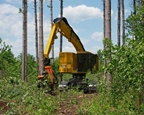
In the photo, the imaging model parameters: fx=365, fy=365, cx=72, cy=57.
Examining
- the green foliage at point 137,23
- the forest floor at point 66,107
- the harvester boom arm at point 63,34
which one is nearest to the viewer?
the green foliage at point 137,23

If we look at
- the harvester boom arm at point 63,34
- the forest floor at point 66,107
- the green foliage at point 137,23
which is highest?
the harvester boom arm at point 63,34

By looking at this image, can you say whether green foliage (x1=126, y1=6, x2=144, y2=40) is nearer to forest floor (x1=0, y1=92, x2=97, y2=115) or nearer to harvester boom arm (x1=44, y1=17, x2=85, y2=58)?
forest floor (x1=0, y1=92, x2=97, y2=115)

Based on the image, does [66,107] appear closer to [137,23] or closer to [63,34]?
[137,23]

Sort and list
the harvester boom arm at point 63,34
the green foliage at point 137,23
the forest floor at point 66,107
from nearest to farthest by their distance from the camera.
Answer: the green foliage at point 137,23, the forest floor at point 66,107, the harvester boom arm at point 63,34

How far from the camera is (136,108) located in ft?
23.7

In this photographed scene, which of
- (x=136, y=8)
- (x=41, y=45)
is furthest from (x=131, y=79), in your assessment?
(x=41, y=45)

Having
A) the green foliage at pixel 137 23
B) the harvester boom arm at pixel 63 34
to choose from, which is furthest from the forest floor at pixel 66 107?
the harvester boom arm at pixel 63 34

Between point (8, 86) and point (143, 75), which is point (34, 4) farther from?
point (143, 75)

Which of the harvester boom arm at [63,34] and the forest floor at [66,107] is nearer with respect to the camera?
the forest floor at [66,107]

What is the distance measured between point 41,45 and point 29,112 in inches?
352

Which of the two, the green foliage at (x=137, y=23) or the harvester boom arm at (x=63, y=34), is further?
the harvester boom arm at (x=63, y=34)

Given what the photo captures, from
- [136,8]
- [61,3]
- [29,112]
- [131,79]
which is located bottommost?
[29,112]

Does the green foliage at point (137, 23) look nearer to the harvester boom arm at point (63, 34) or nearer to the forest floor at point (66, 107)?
the forest floor at point (66, 107)

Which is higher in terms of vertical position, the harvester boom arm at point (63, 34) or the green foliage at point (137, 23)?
the harvester boom arm at point (63, 34)
